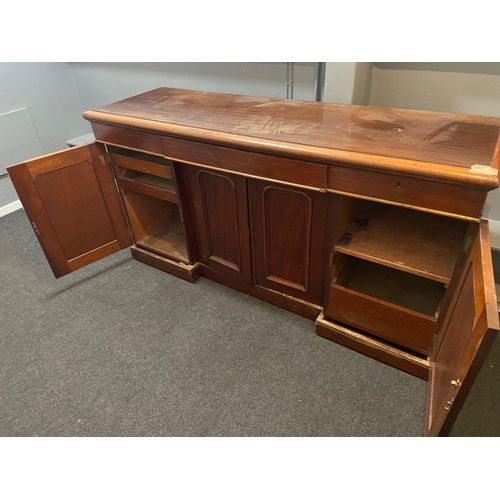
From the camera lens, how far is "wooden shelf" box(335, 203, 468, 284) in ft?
4.31

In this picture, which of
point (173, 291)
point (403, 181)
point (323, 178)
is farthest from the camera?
point (173, 291)

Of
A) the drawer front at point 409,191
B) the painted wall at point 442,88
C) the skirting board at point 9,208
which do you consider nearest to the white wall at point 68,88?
the skirting board at point 9,208

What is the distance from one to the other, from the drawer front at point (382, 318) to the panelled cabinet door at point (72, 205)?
4.16 ft

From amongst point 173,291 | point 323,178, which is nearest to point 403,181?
point 323,178

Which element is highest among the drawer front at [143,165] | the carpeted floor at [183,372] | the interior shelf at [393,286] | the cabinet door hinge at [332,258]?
the drawer front at [143,165]

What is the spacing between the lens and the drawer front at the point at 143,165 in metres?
1.78

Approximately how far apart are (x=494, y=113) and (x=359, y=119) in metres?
0.57

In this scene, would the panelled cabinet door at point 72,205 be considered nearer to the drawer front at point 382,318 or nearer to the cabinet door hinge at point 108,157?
the cabinet door hinge at point 108,157

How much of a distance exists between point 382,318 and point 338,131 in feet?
2.43

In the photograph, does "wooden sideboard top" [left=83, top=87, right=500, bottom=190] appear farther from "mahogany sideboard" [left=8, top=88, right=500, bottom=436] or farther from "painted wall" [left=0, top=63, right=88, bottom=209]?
"painted wall" [left=0, top=63, right=88, bottom=209]

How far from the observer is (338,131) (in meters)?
1.36

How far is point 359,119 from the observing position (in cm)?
144

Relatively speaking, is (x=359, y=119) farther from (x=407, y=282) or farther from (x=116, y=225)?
(x=116, y=225)

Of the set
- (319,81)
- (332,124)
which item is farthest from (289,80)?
(332,124)
